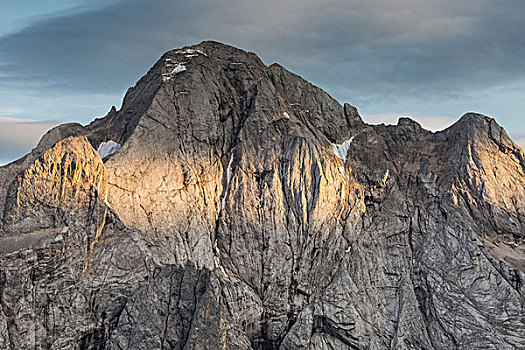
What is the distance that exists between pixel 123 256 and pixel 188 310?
9.89m

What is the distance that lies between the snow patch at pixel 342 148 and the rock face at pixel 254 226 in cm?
25

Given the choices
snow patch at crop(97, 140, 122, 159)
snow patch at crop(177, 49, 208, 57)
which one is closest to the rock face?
snow patch at crop(177, 49, 208, 57)

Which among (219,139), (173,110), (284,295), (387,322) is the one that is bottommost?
(387,322)

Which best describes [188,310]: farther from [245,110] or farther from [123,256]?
[245,110]

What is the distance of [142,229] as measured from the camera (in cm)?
5547

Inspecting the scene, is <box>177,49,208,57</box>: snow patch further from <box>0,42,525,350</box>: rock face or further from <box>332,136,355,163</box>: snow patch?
<box>332,136,355,163</box>: snow patch

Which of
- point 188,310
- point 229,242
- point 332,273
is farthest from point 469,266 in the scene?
point 188,310

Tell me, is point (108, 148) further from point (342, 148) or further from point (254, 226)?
point (342, 148)

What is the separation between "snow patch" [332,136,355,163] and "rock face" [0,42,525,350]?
246 mm

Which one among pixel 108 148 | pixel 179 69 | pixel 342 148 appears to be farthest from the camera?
pixel 342 148

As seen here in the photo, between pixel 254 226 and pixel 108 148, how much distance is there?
22091 millimetres

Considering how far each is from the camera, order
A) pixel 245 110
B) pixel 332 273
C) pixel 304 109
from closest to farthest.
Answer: pixel 332 273, pixel 245 110, pixel 304 109

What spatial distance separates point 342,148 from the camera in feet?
237

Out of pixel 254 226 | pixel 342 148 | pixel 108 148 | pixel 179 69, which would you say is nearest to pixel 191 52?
pixel 179 69
